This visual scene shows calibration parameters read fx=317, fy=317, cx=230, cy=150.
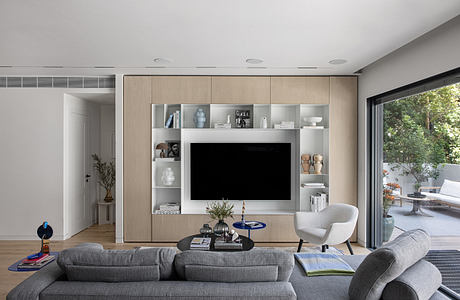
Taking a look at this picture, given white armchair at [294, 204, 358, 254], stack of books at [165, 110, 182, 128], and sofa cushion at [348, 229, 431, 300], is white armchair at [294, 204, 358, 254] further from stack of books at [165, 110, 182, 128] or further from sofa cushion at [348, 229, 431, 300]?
stack of books at [165, 110, 182, 128]

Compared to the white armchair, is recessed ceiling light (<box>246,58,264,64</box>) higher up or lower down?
higher up

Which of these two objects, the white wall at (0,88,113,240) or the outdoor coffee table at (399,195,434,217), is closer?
the outdoor coffee table at (399,195,434,217)

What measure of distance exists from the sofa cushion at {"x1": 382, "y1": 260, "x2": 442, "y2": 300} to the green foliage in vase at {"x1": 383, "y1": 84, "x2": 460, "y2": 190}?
1.61 metres

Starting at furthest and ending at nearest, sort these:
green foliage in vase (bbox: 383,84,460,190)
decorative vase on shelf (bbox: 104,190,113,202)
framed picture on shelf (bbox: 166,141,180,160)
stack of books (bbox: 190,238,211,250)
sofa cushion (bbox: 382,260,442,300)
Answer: decorative vase on shelf (bbox: 104,190,113,202) < framed picture on shelf (bbox: 166,141,180,160) < stack of books (bbox: 190,238,211,250) < green foliage in vase (bbox: 383,84,460,190) < sofa cushion (bbox: 382,260,442,300)

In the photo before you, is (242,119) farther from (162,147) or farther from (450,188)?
(450,188)

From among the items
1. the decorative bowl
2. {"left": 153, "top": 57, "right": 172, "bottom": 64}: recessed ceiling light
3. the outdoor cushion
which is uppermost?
{"left": 153, "top": 57, "right": 172, "bottom": 64}: recessed ceiling light

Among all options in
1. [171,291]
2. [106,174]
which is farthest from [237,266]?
[106,174]

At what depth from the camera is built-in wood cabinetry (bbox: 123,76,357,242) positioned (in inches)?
191

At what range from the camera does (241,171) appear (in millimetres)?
5008

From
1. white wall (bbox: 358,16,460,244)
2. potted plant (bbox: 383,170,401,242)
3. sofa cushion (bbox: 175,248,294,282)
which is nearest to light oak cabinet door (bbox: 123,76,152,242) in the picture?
sofa cushion (bbox: 175,248,294,282)

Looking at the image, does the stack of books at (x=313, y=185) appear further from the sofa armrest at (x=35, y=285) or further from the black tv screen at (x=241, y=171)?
the sofa armrest at (x=35, y=285)

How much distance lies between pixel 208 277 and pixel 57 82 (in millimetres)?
4411

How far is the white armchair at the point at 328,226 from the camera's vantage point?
3.75 m

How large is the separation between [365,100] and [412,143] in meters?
1.19
